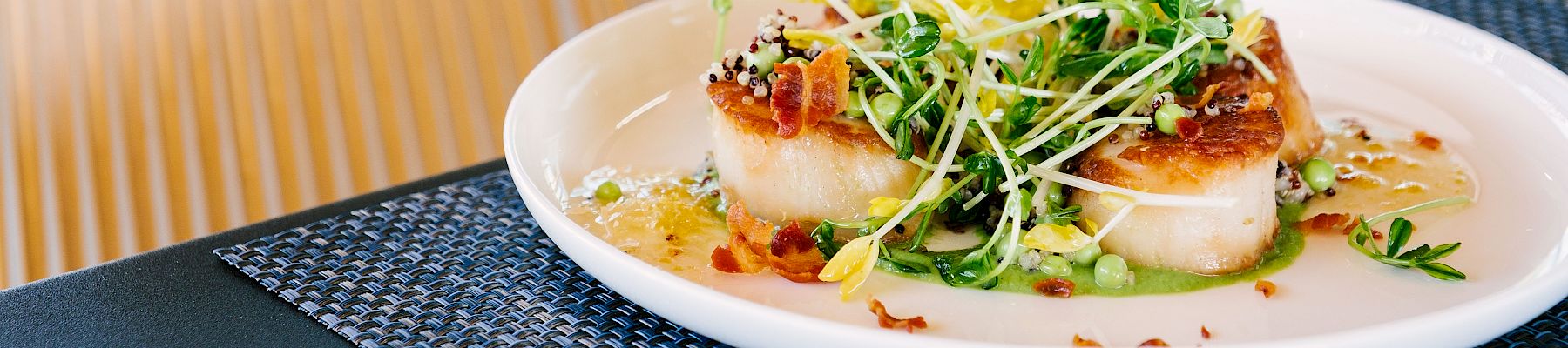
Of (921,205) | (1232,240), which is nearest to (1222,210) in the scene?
(1232,240)

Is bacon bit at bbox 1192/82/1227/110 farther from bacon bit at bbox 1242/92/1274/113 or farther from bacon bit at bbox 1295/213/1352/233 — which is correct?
bacon bit at bbox 1295/213/1352/233

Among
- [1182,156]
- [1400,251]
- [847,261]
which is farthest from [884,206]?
[1400,251]

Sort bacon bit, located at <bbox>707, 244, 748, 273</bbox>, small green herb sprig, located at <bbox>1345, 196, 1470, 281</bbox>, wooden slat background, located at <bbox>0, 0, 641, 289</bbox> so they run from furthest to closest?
wooden slat background, located at <bbox>0, 0, 641, 289</bbox>
bacon bit, located at <bbox>707, 244, 748, 273</bbox>
small green herb sprig, located at <bbox>1345, 196, 1470, 281</bbox>

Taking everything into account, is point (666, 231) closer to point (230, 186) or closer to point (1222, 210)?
point (1222, 210)

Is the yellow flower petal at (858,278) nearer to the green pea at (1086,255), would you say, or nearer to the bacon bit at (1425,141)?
the green pea at (1086,255)

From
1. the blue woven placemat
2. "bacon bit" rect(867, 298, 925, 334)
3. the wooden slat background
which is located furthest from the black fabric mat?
the wooden slat background

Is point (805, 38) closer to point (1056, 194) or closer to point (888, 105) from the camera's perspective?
point (888, 105)

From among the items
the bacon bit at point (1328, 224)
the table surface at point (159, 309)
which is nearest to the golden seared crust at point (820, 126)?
the bacon bit at point (1328, 224)
